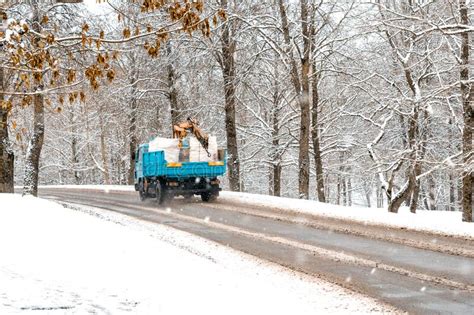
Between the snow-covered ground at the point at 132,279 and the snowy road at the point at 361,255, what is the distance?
0.51 metres

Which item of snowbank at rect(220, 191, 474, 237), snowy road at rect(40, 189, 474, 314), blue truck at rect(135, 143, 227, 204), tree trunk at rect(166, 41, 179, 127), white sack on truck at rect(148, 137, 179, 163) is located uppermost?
tree trunk at rect(166, 41, 179, 127)

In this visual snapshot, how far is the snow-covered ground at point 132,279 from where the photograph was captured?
5.00 m

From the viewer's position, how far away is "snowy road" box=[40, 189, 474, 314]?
7027mm

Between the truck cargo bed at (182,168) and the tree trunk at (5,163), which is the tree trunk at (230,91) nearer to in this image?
the truck cargo bed at (182,168)

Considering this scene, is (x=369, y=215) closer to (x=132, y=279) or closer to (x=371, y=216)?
(x=371, y=216)

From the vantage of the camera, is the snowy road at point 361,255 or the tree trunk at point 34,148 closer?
the snowy road at point 361,255

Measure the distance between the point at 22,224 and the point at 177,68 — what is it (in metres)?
20.2

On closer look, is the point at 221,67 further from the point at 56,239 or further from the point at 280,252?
the point at 56,239

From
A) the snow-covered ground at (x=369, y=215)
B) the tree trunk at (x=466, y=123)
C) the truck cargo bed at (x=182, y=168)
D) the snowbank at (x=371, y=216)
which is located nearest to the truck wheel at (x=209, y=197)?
the snow-covered ground at (x=369, y=215)

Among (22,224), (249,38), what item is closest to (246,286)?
(22,224)

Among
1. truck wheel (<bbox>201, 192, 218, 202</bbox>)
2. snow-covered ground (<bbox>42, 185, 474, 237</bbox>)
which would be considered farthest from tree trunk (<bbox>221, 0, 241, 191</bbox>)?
snow-covered ground (<bbox>42, 185, 474, 237</bbox>)

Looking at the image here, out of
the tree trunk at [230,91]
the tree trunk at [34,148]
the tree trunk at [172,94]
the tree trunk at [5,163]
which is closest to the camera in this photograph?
the tree trunk at [5,163]

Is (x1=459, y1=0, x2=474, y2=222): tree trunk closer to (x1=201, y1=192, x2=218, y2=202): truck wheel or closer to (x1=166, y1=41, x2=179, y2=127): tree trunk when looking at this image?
(x1=201, y1=192, x2=218, y2=202): truck wheel

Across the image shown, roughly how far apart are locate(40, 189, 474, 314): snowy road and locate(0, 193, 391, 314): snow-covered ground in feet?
1.67
